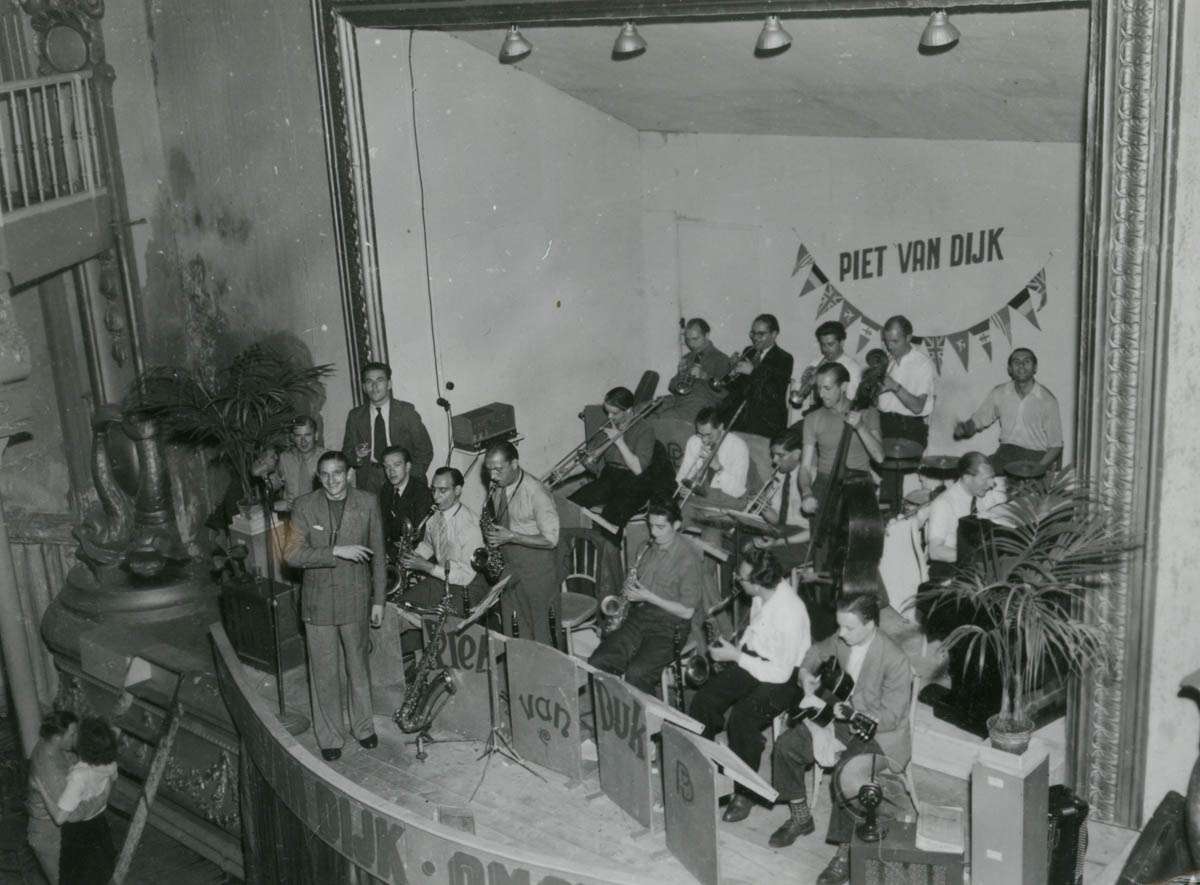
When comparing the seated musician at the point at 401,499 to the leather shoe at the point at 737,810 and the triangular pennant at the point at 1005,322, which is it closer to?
the leather shoe at the point at 737,810

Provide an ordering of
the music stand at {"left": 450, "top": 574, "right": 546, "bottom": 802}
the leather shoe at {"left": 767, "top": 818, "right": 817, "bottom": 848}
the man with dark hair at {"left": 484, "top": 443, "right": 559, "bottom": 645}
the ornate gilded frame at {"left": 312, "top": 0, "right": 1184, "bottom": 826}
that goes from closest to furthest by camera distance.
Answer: the ornate gilded frame at {"left": 312, "top": 0, "right": 1184, "bottom": 826}
the leather shoe at {"left": 767, "top": 818, "right": 817, "bottom": 848}
the music stand at {"left": 450, "top": 574, "right": 546, "bottom": 802}
the man with dark hair at {"left": 484, "top": 443, "right": 559, "bottom": 645}

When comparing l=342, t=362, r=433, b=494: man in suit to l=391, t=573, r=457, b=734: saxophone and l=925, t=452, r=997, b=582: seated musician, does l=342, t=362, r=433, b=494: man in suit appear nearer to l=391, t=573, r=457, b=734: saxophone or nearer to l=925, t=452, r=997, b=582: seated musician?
l=391, t=573, r=457, b=734: saxophone

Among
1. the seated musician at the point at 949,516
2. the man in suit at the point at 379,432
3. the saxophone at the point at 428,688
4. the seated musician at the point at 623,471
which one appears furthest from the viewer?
the seated musician at the point at 623,471

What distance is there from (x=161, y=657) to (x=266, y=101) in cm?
423

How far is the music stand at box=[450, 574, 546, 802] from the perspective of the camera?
798 cm

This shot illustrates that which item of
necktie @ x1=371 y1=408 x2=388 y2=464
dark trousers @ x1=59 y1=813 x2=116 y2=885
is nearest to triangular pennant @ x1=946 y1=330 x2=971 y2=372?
necktie @ x1=371 y1=408 x2=388 y2=464

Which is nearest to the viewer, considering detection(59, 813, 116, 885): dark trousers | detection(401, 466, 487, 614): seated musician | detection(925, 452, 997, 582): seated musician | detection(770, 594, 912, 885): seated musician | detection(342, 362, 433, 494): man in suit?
detection(770, 594, 912, 885): seated musician

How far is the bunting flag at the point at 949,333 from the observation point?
10398 millimetres

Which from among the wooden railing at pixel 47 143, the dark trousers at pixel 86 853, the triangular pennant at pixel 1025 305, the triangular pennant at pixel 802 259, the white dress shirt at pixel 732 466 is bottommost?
the dark trousers at pixel 86 853

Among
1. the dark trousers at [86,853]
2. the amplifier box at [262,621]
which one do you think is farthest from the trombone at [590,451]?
the dark trousers at [86,853]

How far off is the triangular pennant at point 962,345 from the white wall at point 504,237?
310 centimetres

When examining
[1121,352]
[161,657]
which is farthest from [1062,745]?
[161,657]

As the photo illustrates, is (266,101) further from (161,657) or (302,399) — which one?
(161,657)

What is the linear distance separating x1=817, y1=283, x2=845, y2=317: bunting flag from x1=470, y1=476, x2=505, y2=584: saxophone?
4060 millimetres
